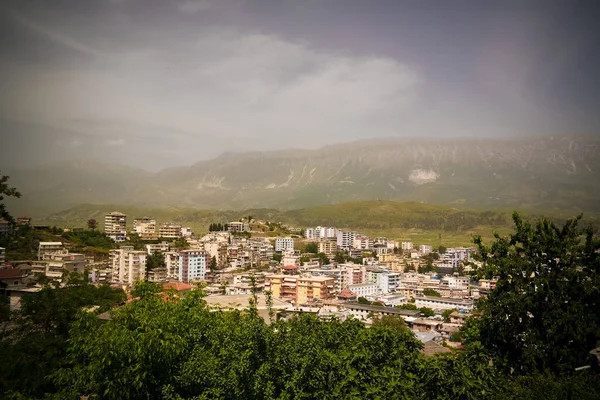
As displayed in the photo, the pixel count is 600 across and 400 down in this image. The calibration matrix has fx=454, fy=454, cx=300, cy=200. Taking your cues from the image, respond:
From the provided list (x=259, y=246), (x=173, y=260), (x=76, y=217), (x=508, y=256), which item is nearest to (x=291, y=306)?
(x=173, y=260)

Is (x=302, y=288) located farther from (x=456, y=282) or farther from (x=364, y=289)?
(x=456, y=282)

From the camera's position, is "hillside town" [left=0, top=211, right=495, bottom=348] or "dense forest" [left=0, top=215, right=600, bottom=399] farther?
"hillside town" [left=0, top=211, right=495, bottom=348]

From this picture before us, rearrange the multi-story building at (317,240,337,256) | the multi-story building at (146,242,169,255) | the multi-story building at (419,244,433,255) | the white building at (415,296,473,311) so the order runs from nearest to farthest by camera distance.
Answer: the white building at (415,296,473,311) → the multi-story building at (146,242,169,255) → the multi-story building at (317,240,337,256) → the multi-story building at (419,244,433,255)

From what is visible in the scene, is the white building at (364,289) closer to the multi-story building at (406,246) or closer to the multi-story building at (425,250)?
the multi-story building at (425,250)

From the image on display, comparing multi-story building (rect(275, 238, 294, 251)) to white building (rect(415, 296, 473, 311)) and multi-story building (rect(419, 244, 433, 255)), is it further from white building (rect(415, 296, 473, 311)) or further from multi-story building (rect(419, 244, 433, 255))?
white building (rect(415, 296, 473, 311))

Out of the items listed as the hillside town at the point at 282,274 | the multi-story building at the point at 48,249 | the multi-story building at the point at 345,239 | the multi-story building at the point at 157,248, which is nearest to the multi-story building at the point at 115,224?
the hillside town at the point at 282,274

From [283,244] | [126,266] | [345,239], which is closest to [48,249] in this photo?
[126,266]

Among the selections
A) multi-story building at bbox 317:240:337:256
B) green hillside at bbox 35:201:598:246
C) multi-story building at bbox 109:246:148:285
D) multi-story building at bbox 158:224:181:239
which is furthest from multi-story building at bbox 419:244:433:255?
multi-story building at bbox 109:246:148:285
